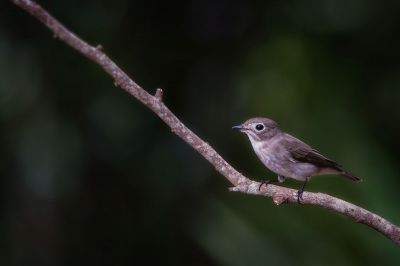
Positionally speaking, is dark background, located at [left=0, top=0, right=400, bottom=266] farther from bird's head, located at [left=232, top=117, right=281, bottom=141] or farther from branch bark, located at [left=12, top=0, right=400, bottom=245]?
branch bark, located at [left=12, top=0, right=400, bottom=245]

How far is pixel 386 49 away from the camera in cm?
612

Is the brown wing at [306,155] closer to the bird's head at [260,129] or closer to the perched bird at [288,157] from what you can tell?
the perched bird at [288,157]

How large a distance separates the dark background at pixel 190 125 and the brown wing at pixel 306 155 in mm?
749

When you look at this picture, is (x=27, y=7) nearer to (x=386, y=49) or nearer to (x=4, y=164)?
(x=4, y=164)

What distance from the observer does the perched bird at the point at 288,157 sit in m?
4.39

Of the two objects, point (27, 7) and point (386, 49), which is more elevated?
point (386, 49)

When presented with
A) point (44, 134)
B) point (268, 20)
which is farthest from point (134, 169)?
point (268, 20)

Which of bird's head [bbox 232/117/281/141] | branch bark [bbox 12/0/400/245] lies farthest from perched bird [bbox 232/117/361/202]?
branch bark [bbox 12/0/400/245]

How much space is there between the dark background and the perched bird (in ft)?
2.35

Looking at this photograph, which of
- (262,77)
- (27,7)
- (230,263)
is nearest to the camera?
(27,7)

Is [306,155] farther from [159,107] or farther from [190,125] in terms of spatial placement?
[190,125]

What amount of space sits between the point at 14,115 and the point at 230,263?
1964 millimetres

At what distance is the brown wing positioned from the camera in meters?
4.34

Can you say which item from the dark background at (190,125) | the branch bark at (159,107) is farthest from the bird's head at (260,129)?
the branch bark at (159,107)
